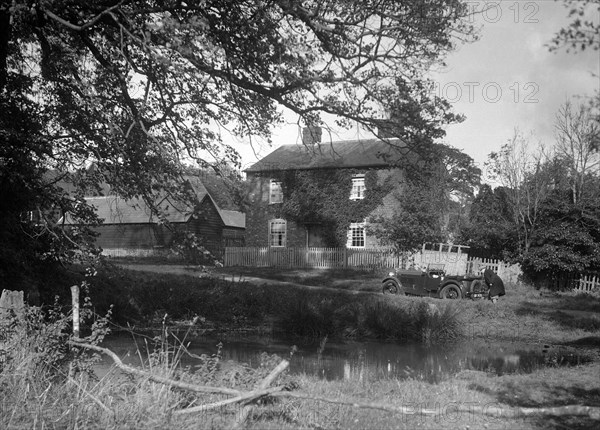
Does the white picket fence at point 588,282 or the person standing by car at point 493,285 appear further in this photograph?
the white picket fence at point 588,282

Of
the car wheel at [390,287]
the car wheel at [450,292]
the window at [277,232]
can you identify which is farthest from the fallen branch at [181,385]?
the window at [277,232]

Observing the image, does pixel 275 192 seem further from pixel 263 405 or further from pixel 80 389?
pixel 263 405

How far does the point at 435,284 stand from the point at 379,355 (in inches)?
299

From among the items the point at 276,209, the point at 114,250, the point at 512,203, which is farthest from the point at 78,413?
the point at 114,250

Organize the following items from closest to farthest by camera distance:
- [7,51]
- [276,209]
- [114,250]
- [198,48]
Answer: [198,48], [7,51], [276,209], [114,250]

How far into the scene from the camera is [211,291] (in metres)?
21.8

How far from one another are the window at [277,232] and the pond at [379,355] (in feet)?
71.8

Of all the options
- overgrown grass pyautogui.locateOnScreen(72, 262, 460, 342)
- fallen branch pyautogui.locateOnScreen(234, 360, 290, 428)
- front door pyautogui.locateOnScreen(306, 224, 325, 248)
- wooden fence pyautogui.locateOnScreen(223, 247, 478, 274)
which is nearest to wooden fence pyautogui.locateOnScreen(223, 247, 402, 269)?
Answer: wooden fence pyautogui.locateOnScreen(223, 247, 478, 274)

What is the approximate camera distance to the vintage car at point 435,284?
21.7 m

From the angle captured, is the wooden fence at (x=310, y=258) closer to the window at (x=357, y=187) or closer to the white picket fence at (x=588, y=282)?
the window at (x=357, y=187)

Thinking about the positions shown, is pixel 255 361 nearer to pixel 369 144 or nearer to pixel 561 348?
pixel 561 348

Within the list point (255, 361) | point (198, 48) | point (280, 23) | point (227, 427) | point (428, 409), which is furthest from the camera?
point (255, 361)

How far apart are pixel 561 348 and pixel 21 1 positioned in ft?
50.5

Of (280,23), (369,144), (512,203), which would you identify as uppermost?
(369,144)
